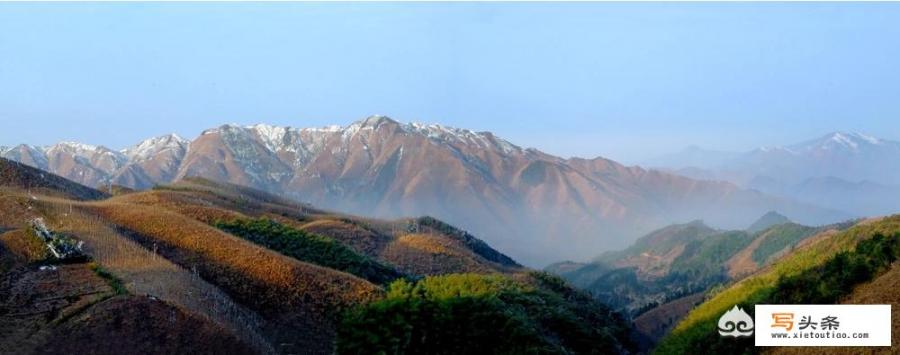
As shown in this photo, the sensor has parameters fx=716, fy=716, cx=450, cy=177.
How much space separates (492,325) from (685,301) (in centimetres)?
7882

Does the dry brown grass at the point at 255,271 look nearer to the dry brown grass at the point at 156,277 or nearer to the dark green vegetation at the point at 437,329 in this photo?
the dry brown grass at the point at 156,277

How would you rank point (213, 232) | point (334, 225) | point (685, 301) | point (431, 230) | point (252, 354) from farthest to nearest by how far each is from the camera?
1. point (431, 230)
2. point (685, 301)
3. point (334, 225)
4. point (213, 232)
5. point (252, 354)

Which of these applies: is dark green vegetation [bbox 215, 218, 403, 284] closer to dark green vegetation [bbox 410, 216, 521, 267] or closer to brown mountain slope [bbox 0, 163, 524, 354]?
A: brown mountain slope [bbox 0, 163, 524, 354]

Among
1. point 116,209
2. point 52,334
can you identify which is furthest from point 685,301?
point 52,334

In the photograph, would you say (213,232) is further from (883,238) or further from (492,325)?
(883,238)

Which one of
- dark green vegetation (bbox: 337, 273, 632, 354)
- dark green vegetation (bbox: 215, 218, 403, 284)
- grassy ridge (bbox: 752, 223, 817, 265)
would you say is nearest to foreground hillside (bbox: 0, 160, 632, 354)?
dark green vegetation (bbox: 337, 273, 632, 354)

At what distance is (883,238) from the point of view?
54000mm

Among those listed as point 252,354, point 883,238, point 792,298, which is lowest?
point 252,354

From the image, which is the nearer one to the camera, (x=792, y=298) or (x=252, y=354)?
(x=252, y=354)

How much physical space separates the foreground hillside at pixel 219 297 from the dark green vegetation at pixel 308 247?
0.78 ft

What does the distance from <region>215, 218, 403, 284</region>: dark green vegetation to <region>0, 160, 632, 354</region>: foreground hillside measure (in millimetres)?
238

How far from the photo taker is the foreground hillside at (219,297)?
3797 cm

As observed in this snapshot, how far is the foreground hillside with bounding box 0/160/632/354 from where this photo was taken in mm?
37969

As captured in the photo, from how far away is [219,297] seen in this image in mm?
48281
